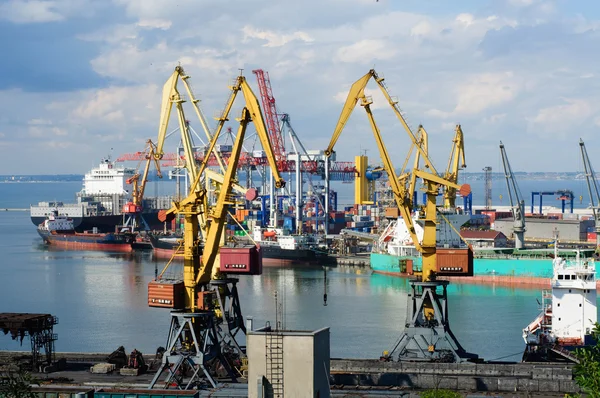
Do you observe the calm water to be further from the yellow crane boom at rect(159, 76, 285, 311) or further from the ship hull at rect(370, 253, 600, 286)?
the yellow crane boom at rect(159, 76, 285, 311)

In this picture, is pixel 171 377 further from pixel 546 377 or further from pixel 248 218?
pixel 248 218

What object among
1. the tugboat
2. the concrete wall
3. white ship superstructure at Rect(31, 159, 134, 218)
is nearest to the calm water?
the tugboat

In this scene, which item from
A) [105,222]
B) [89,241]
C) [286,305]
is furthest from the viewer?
[105,222]

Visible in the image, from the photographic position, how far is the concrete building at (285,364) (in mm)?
19453

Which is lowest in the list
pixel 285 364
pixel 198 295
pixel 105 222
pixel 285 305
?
pixel 285 305

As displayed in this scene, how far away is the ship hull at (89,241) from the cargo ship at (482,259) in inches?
1382

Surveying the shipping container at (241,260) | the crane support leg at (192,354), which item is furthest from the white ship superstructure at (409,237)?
the crane support leg at (192,354)

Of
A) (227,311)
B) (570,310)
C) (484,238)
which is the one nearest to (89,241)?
(484,238)

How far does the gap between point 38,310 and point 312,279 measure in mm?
25738

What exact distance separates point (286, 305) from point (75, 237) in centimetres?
→ 6431

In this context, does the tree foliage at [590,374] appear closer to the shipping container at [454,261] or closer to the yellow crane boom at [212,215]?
the yellow crane boom at [212,215]

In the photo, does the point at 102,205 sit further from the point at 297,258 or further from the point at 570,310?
the point at 570,310

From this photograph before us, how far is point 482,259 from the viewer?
261 ft

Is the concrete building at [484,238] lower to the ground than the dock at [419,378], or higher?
higher
